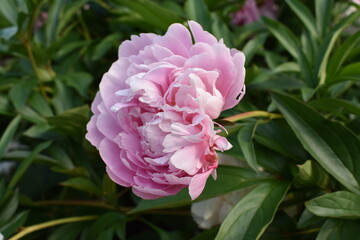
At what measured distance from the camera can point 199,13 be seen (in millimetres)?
724

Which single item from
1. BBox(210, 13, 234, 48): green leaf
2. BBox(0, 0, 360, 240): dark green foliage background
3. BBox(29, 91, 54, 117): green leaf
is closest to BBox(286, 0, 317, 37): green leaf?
BBox(0, 0, 360, 240): dark green foliage background

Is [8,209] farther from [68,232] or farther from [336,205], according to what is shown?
[336,205]

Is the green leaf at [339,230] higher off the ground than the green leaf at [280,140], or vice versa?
the green leaf at [280,140]

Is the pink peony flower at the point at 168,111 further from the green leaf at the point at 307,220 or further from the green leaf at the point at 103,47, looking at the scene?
the green leaf at the point at 103,47

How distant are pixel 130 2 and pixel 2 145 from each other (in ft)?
0.93

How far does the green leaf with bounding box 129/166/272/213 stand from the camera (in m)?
0.54

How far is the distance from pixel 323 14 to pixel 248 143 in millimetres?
341

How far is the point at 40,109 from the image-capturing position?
763mm

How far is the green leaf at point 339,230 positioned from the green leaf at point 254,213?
0.06 meters

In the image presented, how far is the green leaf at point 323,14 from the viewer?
0.73m

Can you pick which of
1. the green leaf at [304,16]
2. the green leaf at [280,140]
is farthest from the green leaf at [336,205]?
the green leaf at [304,16]

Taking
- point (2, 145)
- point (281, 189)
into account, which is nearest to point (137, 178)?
point (281, 189)

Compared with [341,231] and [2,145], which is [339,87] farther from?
[2,145]

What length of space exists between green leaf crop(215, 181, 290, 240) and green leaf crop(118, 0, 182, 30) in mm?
283
